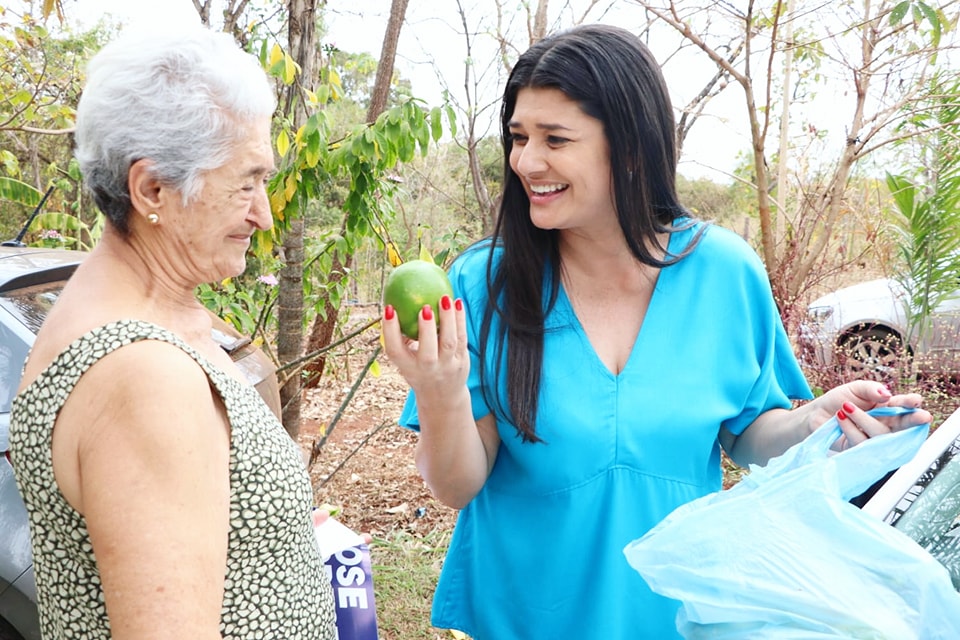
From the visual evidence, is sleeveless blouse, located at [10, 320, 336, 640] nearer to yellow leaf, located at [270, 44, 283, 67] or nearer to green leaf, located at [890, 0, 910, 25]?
yellow leaf, located at [270, 44, 283, 67]

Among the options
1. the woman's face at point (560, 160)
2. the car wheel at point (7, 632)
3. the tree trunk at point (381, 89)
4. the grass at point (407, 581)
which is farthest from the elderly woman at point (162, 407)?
the tree trunk at point (381, 89)

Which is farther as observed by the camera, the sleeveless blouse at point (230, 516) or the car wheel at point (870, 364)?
the car wheel at point (870, 364)

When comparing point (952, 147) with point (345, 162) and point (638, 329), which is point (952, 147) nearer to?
point (345, 162)

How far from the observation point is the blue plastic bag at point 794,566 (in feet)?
3.46

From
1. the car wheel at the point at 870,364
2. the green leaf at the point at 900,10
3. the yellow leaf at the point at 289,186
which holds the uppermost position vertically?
the green leaf at the point at 900,10

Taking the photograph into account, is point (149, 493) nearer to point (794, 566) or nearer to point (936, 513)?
point (794, 566)

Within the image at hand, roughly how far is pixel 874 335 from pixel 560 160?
541 cm

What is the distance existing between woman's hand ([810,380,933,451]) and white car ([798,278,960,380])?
11.6 feet

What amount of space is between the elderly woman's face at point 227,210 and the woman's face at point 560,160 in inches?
22.8

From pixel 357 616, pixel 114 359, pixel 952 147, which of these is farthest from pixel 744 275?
pixel 952 147

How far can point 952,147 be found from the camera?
15.8ft

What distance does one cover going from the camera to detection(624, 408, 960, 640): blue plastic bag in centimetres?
106

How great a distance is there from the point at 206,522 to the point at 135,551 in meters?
0.09

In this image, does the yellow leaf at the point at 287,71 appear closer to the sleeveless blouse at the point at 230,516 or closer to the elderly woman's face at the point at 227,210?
the elderly woman's face at the point at 227,210
